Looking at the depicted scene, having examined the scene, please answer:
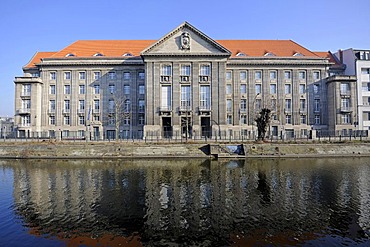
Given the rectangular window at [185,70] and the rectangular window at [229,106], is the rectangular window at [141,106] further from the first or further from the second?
the rectangular window at [229,106]

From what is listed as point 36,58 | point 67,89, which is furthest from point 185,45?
point 36,58

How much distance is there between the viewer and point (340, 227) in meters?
12.0

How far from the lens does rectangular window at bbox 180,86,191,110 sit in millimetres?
51969

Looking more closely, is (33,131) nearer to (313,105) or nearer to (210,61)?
(210,61)

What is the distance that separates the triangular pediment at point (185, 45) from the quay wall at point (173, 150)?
22481 millimetres

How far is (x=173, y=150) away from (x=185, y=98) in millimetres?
Result: 17442

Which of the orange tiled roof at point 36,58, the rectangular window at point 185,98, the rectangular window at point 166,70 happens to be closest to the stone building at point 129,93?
the orange tiled roof at point 36,58

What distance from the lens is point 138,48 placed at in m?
61.2

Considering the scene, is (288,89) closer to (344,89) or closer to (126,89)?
(344,89)

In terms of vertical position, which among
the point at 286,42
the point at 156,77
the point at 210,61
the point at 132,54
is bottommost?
the point at 156,77

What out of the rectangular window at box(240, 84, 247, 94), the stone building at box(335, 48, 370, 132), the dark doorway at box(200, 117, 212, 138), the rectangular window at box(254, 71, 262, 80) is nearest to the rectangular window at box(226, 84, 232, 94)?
the rectangular window at box(240, 84, 247, 94)

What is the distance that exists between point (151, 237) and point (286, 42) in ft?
214

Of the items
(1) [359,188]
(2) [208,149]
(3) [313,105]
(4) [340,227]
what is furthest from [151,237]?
(3) [313,105]

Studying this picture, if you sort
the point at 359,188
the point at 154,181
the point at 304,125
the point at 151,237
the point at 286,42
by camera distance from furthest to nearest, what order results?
the point at 286,42 < the point at 304,125 < the point at 154,181 < the point at 359,188 < the point at 151,237
